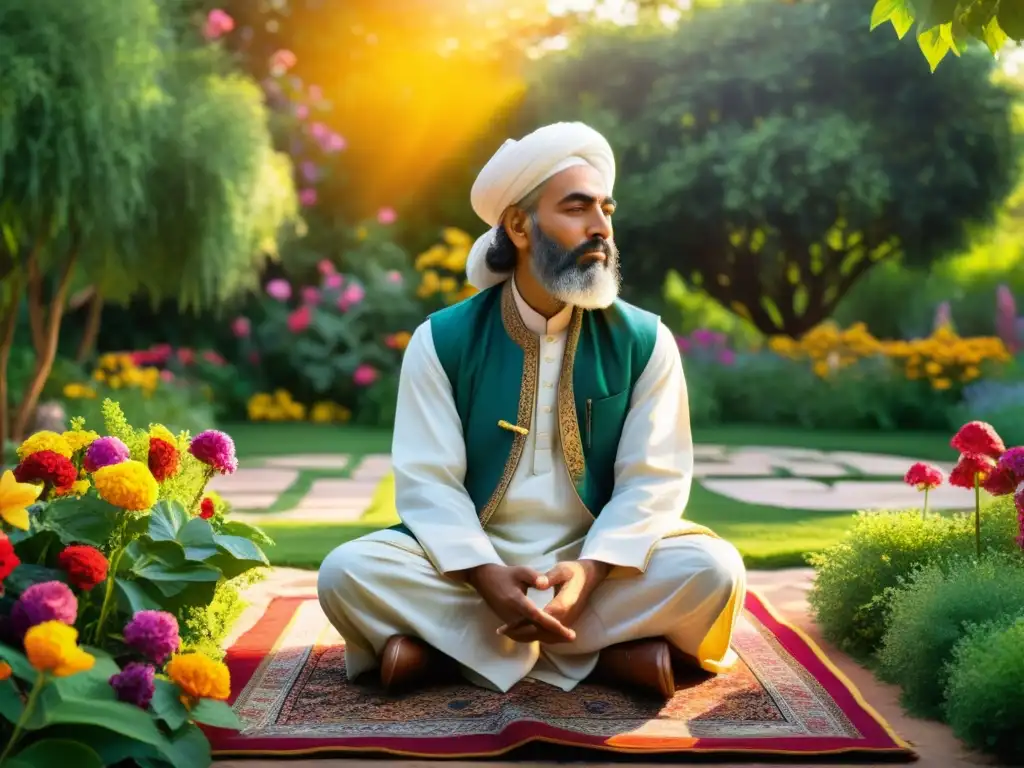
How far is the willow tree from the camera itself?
6508 millimetres

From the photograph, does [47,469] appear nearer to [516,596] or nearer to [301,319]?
[516,596]

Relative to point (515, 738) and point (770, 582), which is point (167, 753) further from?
point (770, 582)

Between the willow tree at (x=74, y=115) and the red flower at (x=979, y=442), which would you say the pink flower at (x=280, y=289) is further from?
the red flower at (x=979, y=442)

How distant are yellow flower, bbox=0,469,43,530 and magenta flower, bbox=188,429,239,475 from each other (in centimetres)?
78

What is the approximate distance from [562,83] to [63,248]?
7.15 meters

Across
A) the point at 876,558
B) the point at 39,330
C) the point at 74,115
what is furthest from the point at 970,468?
the point at 39,330

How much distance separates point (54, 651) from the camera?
202 centimetres

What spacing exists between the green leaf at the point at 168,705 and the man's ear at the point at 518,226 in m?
1.51

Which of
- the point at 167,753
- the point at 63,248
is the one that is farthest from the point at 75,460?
the point at 63,248

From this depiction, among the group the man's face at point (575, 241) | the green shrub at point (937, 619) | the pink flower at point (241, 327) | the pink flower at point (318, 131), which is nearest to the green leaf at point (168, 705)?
the man's face at point (575, 241)

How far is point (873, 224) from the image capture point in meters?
12.9

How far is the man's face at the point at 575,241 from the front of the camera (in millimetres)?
3205

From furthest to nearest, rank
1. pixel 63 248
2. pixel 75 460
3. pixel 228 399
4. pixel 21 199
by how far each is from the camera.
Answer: pixel 228 399
pixel 63 248
pixel 21 199
pixel 75 460

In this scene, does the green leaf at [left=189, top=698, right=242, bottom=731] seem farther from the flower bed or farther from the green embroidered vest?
the flower bed
